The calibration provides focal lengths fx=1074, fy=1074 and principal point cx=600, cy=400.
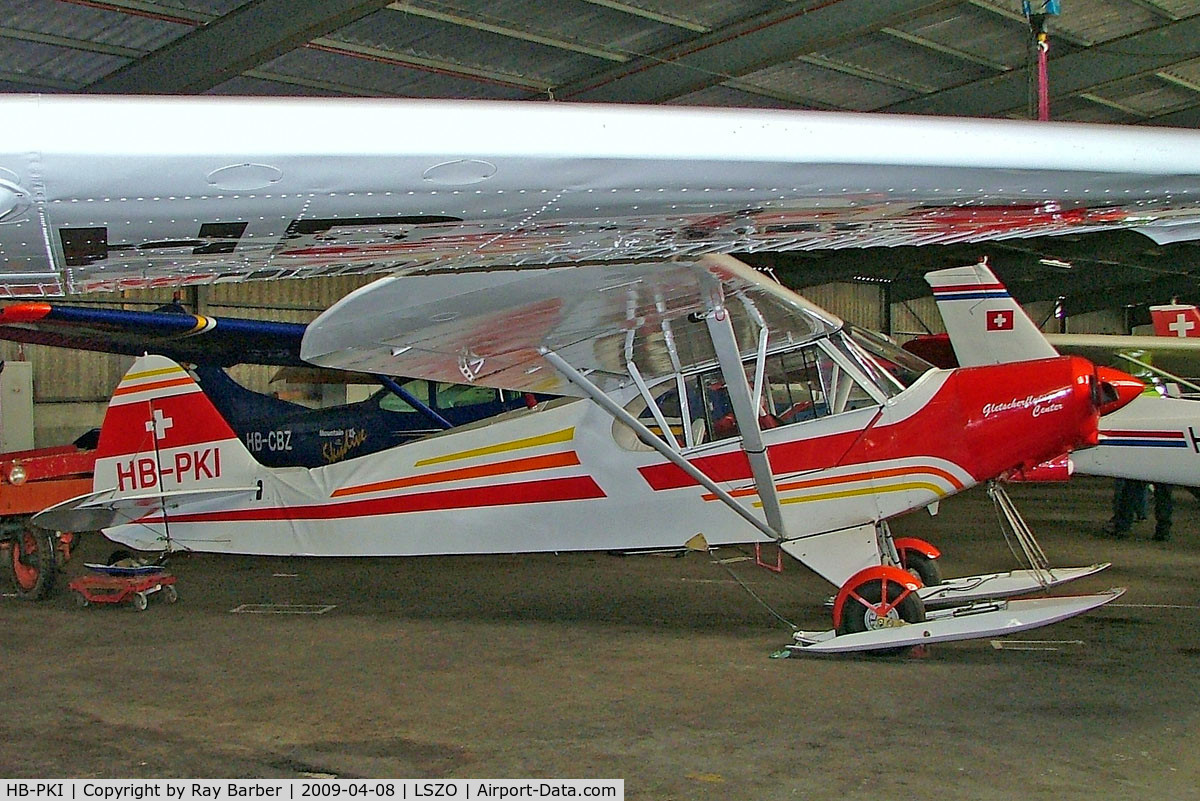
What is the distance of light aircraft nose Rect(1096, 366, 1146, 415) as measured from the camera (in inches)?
265

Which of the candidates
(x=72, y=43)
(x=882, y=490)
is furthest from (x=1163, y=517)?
(x=72, y=43)

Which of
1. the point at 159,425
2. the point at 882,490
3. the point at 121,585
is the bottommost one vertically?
the point at 121,585

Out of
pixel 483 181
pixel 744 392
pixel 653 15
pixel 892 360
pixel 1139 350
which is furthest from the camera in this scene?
pixel 1139 350

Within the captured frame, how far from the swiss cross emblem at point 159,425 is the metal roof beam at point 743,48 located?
6.45 m

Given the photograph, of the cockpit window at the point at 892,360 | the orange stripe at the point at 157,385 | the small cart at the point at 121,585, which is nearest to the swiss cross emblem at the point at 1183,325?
the cockpit window at the point at 892,360

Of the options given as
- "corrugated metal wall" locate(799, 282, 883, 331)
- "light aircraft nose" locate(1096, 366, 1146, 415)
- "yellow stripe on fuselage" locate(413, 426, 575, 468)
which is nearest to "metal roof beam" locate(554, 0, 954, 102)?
"light aircraft nose" locate(1096, 366, 1146, 415)

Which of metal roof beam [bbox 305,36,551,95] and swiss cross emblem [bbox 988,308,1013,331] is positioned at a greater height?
metal roof beam [bbox 305,36,551,95]

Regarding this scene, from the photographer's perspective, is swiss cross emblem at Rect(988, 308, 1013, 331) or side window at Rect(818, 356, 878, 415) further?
swiss cross emblem at Rect(988, 308, 1013, 331)

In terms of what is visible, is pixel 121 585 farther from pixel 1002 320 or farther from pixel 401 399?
pixel 1002 320

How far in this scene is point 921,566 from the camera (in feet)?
24.0

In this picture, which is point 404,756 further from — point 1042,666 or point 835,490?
point 1042,666

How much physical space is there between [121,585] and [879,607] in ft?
18.3

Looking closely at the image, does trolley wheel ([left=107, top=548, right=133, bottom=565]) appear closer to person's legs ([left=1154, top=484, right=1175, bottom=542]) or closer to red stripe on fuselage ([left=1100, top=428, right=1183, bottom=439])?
red stripe on fuselage ([left=1100, top=428, right=1183, bottom=439])

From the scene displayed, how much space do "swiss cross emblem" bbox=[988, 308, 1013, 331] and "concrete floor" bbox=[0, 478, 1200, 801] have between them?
4.13 meters
